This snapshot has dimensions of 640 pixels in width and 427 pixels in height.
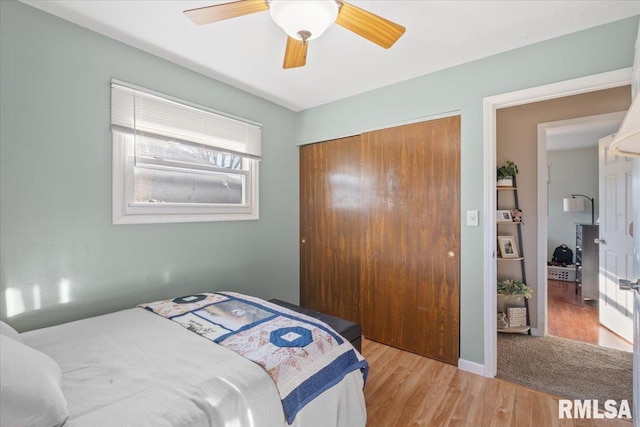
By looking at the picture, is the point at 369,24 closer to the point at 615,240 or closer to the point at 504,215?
the point at 504,215

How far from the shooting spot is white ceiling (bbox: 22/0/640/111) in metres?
1.69

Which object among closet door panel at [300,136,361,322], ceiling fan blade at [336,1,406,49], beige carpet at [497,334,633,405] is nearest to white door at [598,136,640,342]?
beige carpet at [497,334,633,405]

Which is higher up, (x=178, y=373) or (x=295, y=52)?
(x=295, y=52)

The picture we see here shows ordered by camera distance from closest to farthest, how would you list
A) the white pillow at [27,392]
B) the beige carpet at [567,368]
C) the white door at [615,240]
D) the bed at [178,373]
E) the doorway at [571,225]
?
the white pillow at [27,392] → the bed at [178,373] → the beige carpet at [567,368] → the white door at [615,240] → the doorway at [571,225]

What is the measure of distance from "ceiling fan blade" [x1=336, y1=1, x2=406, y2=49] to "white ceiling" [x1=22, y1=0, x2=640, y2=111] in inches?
11.8

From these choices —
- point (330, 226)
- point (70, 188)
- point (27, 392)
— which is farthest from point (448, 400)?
point (70, 188)

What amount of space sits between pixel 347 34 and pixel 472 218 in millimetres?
1601

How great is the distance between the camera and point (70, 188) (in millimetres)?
1834

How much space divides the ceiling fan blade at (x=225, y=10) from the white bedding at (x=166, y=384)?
5.11 ft

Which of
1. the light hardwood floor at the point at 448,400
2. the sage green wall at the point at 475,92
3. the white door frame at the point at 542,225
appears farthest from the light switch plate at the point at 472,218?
the white door frame at the point at 542,225

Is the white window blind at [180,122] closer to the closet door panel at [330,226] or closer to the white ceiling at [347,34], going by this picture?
the white ceiling at [347,34]

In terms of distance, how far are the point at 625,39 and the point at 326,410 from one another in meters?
2.68

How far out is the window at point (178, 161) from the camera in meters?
2.06

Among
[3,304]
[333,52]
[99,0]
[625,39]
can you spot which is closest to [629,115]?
[625,39]
